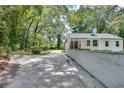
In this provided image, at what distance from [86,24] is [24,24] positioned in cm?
811

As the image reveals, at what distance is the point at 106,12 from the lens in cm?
1269

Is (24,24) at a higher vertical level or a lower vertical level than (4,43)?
higher

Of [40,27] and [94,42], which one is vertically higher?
[40,27]

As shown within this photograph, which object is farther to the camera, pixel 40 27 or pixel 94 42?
pixel 40 27

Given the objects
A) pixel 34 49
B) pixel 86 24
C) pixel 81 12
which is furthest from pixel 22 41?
pixel 81 12

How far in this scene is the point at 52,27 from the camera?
34.3 m

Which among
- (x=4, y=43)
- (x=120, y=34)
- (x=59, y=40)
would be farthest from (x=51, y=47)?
(x=4, y=43)

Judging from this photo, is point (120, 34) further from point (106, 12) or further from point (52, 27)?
point (106, 12)

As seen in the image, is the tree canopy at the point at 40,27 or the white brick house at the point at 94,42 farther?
the white brick house at the point at 94,42

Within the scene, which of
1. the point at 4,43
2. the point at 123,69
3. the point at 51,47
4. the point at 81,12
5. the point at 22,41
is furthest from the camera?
the point at 51,47

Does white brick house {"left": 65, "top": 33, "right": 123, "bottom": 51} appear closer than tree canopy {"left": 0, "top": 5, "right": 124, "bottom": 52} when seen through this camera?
No
